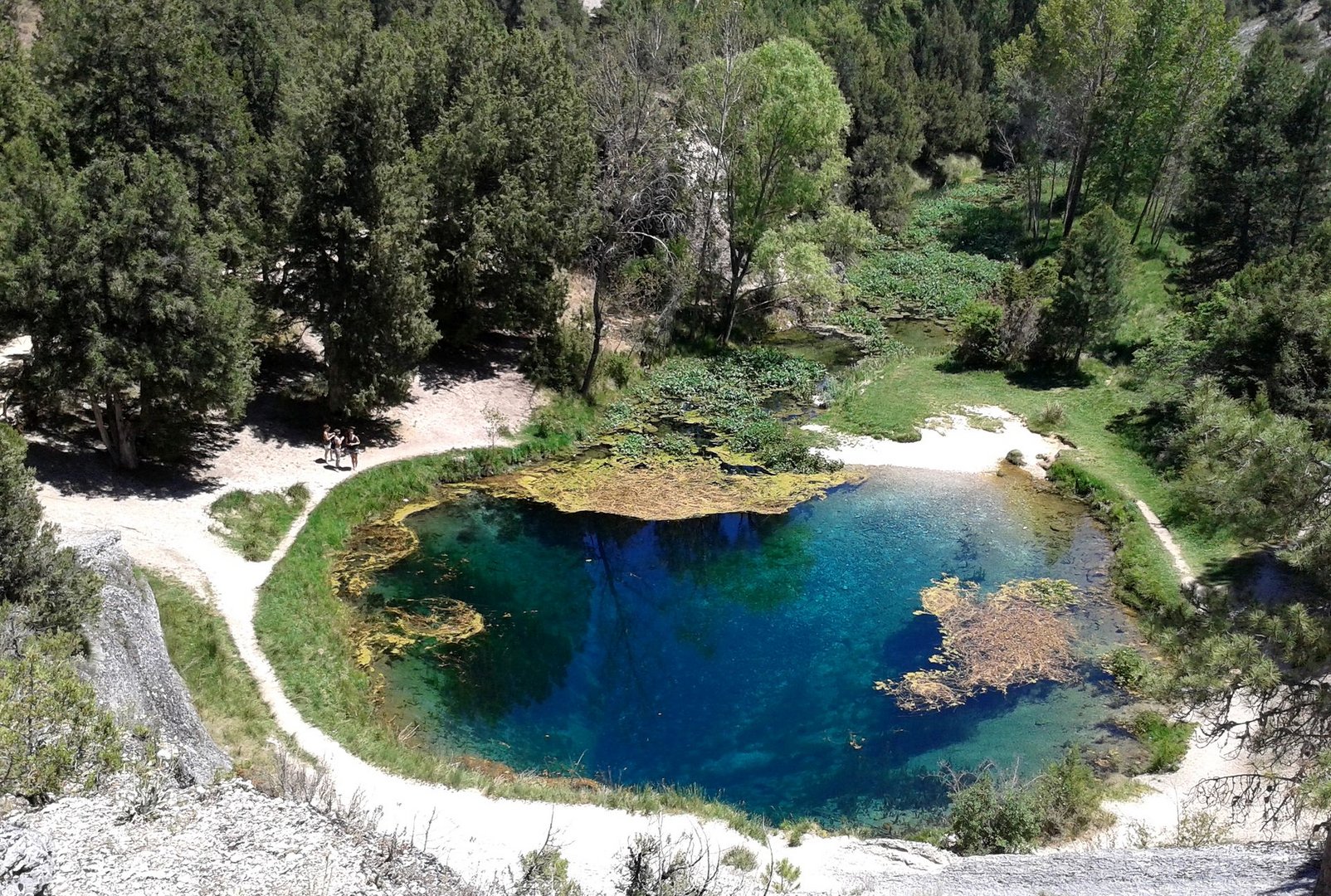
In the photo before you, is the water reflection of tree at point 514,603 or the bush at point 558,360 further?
the bush at point 558,360

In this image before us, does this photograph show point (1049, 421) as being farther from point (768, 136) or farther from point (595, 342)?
point (595, 342)

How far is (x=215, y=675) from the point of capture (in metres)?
21.6

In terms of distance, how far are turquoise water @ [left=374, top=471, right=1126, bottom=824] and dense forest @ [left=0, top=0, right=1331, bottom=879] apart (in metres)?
5.16

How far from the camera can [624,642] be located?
26.8 meters

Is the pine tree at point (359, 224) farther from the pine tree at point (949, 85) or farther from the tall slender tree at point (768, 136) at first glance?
the pine tree at point (949, 85)

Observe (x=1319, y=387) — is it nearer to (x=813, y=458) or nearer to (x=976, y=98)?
(x=813, y=458)

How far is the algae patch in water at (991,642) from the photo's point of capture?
80.4ft

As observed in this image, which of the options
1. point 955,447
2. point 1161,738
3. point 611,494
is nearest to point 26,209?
point 611,494

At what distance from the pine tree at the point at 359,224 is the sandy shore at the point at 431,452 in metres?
3.25

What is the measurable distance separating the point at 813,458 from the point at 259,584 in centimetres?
2001

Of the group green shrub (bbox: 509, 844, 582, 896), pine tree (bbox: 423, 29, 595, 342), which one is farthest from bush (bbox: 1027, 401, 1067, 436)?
green shrub (bbox: 509, 844, 582, 896)

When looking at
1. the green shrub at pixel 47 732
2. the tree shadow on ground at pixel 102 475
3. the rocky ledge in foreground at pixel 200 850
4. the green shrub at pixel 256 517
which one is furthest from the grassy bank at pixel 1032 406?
the green shrub at pixel 47 732

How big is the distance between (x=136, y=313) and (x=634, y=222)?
720 inches

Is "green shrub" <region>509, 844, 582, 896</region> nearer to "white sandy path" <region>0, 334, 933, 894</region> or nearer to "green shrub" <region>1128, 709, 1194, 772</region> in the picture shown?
"white sandy path" <region>0, 334, 933, 894</region>
